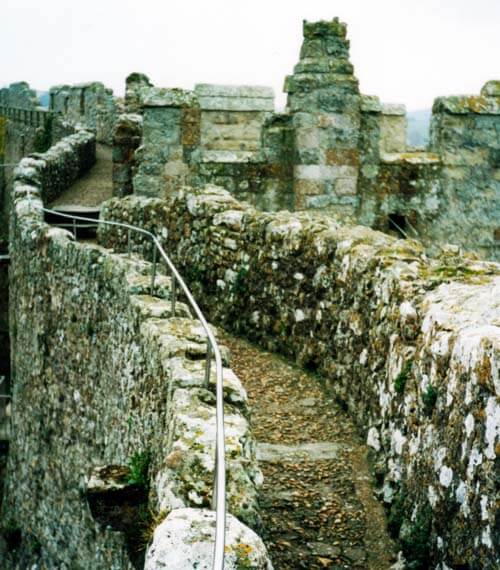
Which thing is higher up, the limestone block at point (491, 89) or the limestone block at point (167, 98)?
the limestone block at point (491, 89)

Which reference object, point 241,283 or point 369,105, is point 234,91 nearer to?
point 369,105

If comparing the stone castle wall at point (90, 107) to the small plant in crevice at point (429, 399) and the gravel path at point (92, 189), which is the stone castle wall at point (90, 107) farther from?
the small plant in crevice at point (429, 399)

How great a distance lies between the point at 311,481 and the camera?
19.8ft

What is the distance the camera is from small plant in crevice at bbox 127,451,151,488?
19.3 ft

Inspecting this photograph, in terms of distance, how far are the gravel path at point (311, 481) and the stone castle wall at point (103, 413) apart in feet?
2.25

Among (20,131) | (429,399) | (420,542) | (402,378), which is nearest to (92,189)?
(402,378)

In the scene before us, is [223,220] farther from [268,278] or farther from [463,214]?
[463,214]

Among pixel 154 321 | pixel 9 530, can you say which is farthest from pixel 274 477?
pixel 9 530

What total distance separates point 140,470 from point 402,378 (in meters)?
1.72

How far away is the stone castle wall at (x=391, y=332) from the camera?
4.29 meters

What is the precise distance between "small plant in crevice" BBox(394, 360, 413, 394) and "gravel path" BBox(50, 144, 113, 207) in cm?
1205

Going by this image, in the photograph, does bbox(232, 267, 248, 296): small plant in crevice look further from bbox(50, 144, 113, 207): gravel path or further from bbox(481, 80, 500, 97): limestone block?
bbox(50, 144, 113, 207): gravel path

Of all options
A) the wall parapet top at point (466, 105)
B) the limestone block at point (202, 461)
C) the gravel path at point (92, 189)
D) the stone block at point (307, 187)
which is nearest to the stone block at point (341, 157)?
the stone block at point (307, 187)

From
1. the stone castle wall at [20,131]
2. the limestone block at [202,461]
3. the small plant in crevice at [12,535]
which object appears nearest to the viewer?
the limestone block at [202,461]
